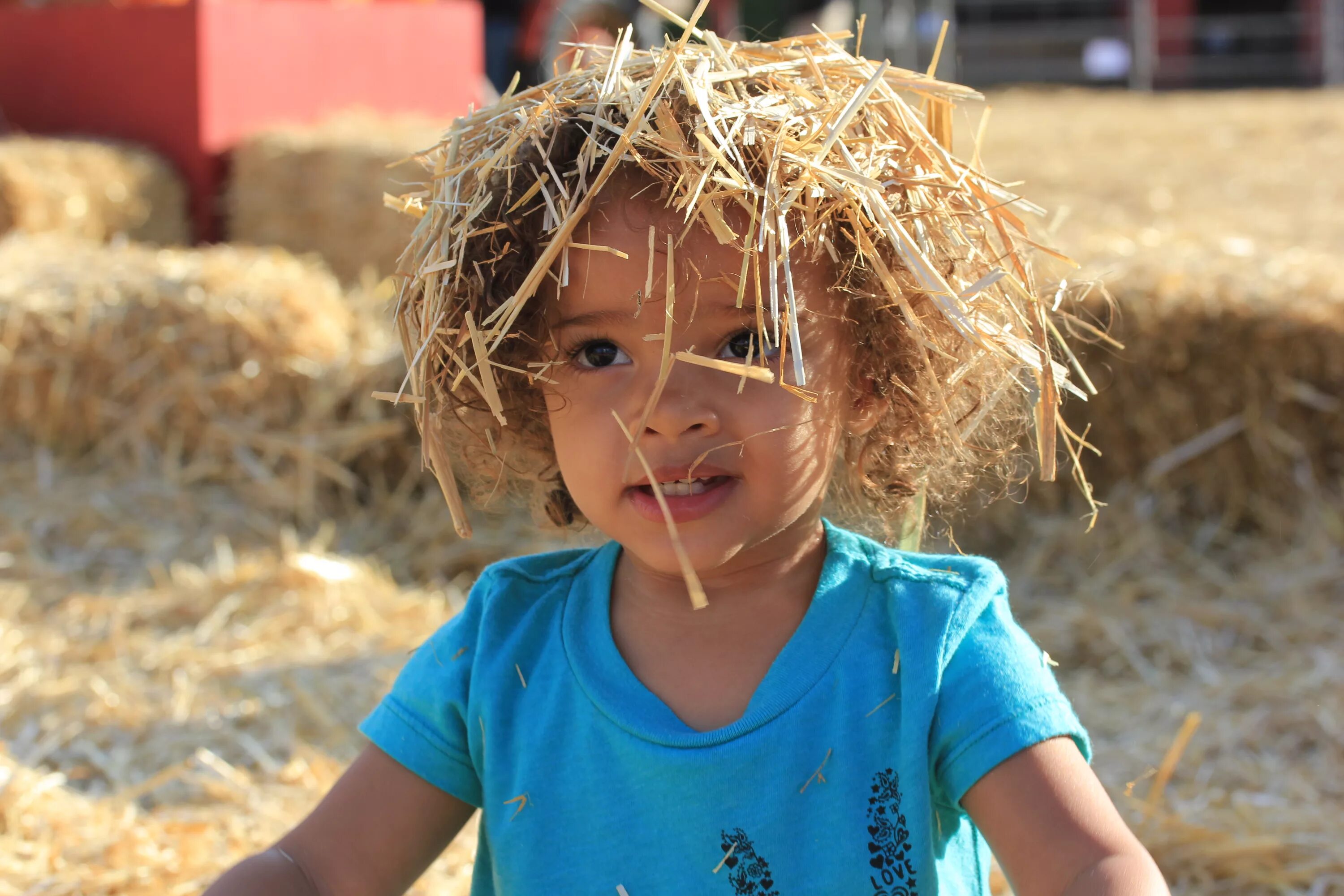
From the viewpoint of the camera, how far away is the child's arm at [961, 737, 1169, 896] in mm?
1301

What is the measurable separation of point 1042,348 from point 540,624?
2.28ft

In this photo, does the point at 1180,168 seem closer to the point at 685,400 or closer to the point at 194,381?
the point at 194,381

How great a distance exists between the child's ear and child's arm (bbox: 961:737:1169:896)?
1.45 feet

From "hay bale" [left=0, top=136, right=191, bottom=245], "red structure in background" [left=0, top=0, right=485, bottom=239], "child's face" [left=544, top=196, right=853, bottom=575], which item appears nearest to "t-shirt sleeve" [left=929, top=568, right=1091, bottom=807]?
"child's face" [left=544, top=196, right=853, bottom=575]

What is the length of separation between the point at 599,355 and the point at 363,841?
63 centimetres

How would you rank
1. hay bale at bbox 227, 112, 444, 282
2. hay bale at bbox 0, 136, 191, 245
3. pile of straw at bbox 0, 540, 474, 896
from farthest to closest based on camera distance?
hay bale at bbox 227, 112, 444, 282
hay bale at bbox 0, 136, 191, 245
pile of straw at bbox 0, 540, 474, 896

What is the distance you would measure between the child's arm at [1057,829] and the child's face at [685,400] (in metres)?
0.36

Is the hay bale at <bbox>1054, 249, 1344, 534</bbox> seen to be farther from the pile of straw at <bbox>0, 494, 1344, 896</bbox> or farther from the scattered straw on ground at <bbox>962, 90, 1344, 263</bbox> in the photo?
the scattered straw on ground at <bbox>962, 90, 1344, 263</bbox>

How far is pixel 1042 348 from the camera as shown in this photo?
1.57 m

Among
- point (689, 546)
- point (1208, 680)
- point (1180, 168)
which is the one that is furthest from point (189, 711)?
point (1180, 168)

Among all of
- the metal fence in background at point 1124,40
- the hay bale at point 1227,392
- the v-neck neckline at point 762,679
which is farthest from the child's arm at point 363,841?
the metal fence in background at point 1124,40

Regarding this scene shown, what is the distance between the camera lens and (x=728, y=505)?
4.79 ft

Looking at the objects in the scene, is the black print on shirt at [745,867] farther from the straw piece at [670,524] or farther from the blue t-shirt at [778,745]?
the straw piece at [670,524]

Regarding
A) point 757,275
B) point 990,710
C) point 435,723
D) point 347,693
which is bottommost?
point 347,693
